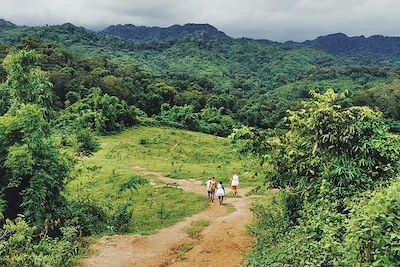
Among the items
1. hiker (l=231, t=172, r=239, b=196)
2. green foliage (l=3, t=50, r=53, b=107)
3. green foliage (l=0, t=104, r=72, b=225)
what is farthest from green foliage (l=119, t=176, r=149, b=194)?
green foliage (l=3, t=50, r=53, b=107)

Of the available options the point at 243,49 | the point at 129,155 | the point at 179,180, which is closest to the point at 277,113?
the point at 129,155

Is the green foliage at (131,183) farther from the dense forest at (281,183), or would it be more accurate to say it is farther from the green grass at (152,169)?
the green grass at (152,169)

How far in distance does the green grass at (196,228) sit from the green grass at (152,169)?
112 centimetres

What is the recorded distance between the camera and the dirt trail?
647 inches

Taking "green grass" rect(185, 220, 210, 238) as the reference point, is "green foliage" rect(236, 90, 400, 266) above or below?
above

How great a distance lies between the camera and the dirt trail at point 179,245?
16438 millimetres

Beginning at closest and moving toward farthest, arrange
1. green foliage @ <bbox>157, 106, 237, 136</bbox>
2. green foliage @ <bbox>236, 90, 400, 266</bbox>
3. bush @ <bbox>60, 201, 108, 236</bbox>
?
green foliage @ <bbox>236, 90, 400, 266</bbox> → bush @ <bbox>60, 201, 108, 236</bbox> → green foliage @ <bbox>157, 106, 237, 136</bbox>

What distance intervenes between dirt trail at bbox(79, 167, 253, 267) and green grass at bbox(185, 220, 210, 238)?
21cm

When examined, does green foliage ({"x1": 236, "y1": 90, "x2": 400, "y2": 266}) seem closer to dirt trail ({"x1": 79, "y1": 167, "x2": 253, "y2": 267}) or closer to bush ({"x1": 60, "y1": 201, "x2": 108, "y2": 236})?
dirt trail ({"x1": 79, "y1": 167, "x2": 253, "y2": 267})

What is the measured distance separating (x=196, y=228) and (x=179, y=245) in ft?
6.33

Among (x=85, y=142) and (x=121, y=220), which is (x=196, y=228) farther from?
(x=85, y=142)

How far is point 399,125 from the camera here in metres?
63.6

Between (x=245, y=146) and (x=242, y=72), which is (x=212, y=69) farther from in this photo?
(x=245, y=146)

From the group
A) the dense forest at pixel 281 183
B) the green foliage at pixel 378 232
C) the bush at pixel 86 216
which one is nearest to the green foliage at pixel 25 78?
the dense forest at pixel 281 183
